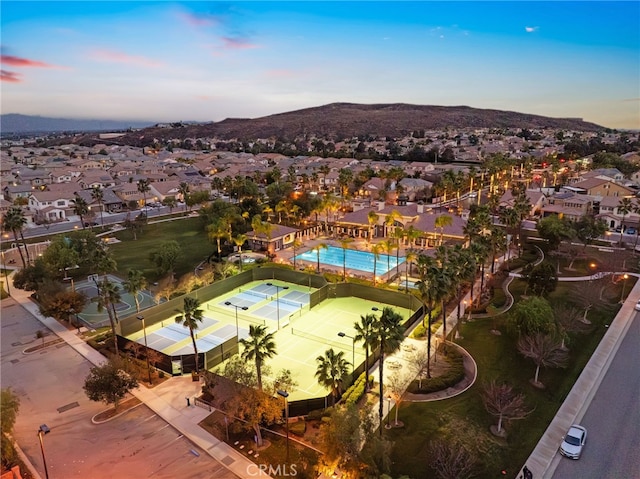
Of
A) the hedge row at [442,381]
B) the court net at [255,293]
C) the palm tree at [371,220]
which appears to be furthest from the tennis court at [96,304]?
the palm tree at [371,220]

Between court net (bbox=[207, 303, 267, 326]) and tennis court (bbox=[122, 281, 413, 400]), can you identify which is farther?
court net (bbox=[207, 303, 267, 326])

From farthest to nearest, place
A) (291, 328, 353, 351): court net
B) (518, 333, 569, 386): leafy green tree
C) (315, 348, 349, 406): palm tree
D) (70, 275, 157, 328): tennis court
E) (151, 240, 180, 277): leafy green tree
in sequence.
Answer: (151, 240, 180, 277): leafy green tree, (70, 275, 157, 328): tennis court, (291, 328, 353, 351): court net, (518, 333, 569, 386): leafy green tree, (315, 348, 349, 406): palm tree

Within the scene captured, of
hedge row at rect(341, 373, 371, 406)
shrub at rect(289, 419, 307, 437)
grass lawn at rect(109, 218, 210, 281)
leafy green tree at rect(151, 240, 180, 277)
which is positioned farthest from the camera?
grass lawn at rect(109, 218, 210, 281)

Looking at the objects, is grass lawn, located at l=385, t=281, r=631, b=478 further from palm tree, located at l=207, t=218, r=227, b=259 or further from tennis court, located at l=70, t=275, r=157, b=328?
palm tree, located at l=207, t=218, r=227, b=259

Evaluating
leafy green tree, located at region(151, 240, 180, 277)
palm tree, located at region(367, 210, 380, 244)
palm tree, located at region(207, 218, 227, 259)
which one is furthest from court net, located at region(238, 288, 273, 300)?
palm tree, located at region(367, 210, 380, 244)

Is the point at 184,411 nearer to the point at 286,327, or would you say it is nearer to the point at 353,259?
the point at 286,327

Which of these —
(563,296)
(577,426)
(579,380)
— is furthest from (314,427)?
(563,296)

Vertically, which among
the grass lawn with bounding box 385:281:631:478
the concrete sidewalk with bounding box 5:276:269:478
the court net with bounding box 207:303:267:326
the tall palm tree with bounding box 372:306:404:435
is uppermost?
the tall palm tree with bounding box 372:306:404:435

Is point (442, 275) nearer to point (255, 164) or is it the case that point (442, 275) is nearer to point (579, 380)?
point (579, 380)
